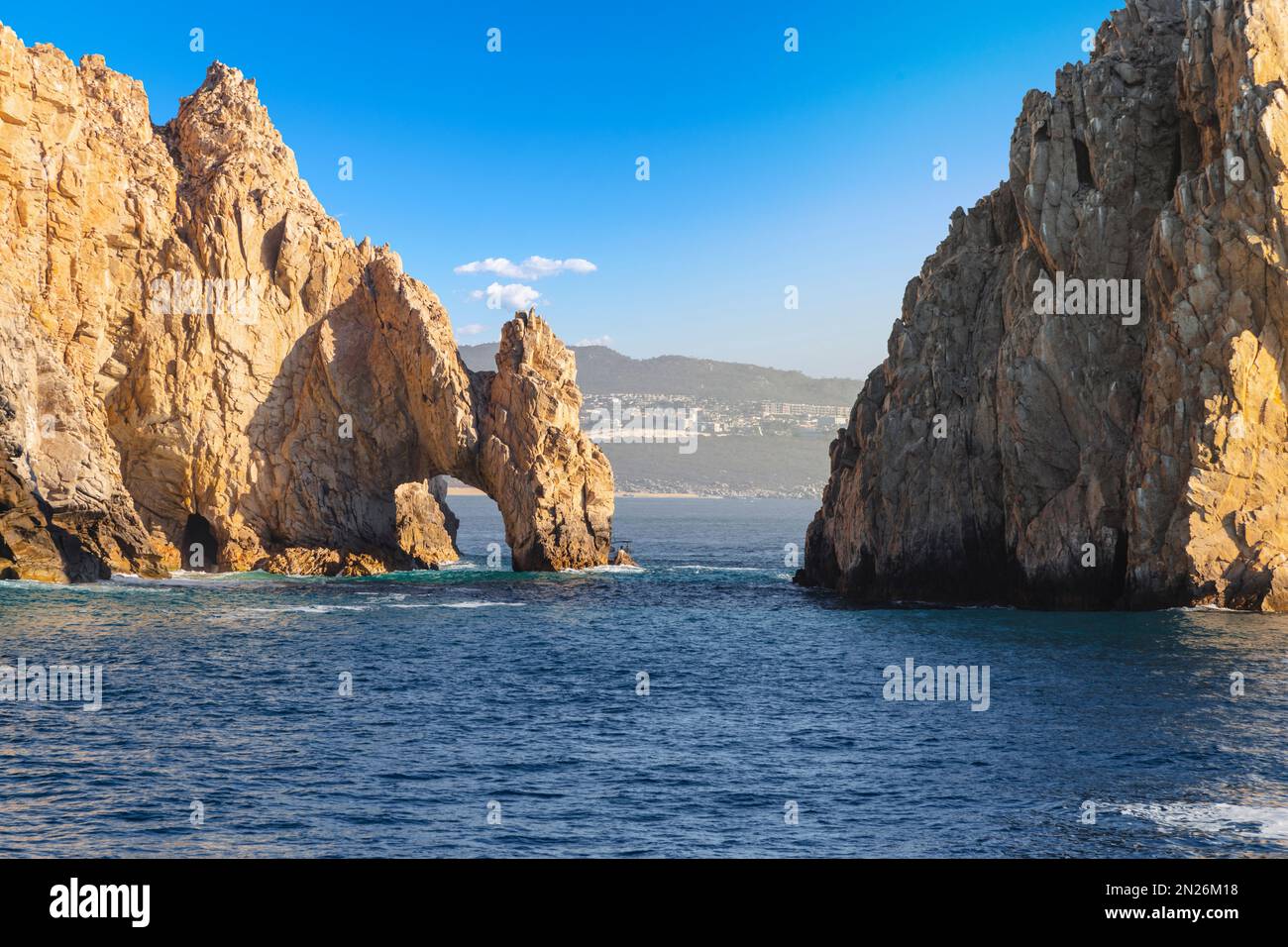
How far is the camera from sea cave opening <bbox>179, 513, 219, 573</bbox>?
9781cm

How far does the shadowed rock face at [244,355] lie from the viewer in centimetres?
9138

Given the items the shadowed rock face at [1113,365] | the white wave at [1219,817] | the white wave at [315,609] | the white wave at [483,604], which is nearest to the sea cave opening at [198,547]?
the white wave at [315,609]

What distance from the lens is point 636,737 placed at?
39.9m

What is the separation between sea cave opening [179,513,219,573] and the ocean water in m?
24.8

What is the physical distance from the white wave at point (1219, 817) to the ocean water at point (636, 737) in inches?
4.6

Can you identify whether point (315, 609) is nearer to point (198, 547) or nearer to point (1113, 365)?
point (198, 547)

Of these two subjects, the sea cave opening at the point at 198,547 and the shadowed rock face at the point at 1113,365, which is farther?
the sea cave opening at the point at 198,547

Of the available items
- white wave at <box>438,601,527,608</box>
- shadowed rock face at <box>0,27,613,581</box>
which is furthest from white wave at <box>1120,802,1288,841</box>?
shadowed rock face at <box>0,27,613,581</box>

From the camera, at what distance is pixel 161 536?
322ft

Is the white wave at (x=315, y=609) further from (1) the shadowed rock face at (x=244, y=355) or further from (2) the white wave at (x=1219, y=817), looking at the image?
(2) the white wave at (x=1219, y=817)
